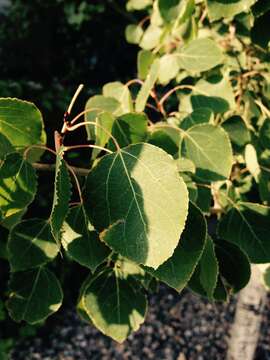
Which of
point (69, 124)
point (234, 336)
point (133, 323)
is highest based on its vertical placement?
point (69, 124)

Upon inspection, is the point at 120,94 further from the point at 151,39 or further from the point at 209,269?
the point at 209,269

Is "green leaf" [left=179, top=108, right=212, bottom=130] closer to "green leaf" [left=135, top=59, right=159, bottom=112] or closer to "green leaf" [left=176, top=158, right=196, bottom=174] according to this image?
"green leaf" [left=135, top=59, right=159, bottom=112]

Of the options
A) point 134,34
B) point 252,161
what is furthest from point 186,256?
point 134,34

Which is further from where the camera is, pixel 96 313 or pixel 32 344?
pixel 32 344

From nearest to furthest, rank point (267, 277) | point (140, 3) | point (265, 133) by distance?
point (265, 133), point (267, 277), point (140, 3)

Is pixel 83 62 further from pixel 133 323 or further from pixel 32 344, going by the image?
pixel 133 323

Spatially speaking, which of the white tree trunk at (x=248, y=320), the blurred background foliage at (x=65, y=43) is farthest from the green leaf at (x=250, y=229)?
the blurred background foliage at (x=65, y=43)

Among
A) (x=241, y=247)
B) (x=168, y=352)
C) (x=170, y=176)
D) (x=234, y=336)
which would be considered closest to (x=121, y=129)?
(x=170, y=176)
